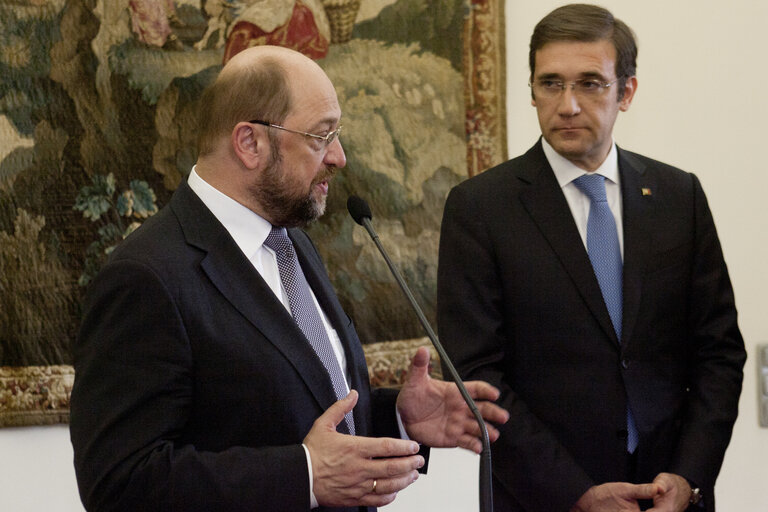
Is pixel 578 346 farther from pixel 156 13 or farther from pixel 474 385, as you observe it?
pixel 156 13

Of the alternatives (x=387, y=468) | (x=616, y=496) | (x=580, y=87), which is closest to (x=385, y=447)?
(x=387, y=468)

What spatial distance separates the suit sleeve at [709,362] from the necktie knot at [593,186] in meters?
0.26

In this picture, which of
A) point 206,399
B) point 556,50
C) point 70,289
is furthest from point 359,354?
point 70,289

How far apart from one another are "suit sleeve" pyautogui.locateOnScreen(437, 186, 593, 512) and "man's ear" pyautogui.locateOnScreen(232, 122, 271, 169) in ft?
2.08

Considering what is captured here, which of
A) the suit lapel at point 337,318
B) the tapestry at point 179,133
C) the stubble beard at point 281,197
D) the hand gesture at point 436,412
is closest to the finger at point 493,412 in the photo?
the hand gesture at point 436,412

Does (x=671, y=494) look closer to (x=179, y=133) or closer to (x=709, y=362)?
(x=709, y=362)

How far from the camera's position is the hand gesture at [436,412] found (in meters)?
1.68

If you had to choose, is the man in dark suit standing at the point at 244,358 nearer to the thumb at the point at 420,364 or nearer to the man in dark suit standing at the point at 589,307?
the thumb at the point at 420,364

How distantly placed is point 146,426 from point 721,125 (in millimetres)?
2495

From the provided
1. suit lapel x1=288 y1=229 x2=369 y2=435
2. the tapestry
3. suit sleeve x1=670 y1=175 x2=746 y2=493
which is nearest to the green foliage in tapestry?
the tapestry

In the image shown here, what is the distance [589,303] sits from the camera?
2064 millimetres

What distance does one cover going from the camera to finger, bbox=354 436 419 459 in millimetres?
1417

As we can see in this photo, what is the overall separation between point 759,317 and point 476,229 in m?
1.55

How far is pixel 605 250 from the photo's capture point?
2.13 meters
